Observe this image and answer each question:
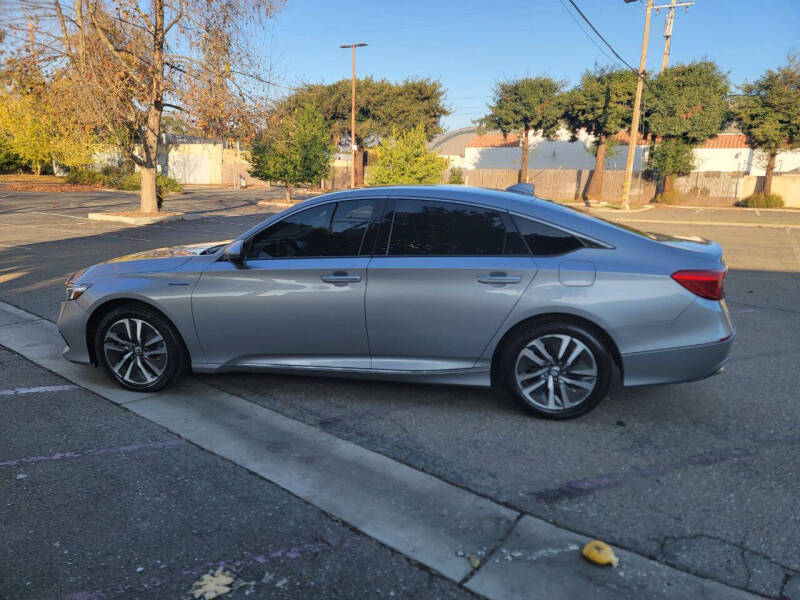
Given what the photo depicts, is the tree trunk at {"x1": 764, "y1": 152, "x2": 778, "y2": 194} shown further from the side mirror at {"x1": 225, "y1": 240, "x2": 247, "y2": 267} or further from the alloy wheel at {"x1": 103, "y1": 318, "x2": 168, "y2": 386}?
the alloy wheel at {"x1": 103, "y1": 318, "x2": 168, "y2": 386}

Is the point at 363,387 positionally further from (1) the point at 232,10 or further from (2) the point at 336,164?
(2) the point at 336,164

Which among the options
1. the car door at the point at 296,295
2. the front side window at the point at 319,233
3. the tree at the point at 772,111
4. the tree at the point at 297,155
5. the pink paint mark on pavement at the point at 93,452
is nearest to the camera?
the pink paint mark on pavement at the point at 93,452

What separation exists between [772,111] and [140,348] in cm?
3989

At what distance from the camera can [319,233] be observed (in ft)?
15.0

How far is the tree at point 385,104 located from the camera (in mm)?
56875

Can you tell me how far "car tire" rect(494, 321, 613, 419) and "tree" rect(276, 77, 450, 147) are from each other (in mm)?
54341

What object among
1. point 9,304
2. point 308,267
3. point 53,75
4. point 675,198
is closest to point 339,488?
point 308,267

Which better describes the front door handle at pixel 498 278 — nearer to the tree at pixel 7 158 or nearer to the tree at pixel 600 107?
the tree at pixel 600 107

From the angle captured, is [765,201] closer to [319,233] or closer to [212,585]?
[319,233]

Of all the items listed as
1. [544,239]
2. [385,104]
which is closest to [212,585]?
[544,239]

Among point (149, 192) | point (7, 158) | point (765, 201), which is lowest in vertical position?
point (149, 192)

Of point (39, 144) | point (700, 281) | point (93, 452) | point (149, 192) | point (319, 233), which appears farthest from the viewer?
point (39, 144)

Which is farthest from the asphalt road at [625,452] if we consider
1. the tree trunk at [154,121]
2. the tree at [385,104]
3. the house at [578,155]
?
the tree at [385,104]

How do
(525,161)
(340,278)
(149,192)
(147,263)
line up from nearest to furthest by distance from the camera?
(340,278) < (147,263) < (149,192) < (525,161)
